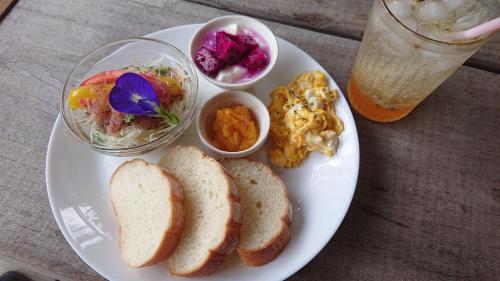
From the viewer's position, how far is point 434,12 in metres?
1.36

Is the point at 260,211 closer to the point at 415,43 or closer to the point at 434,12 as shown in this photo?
the point at 415,43

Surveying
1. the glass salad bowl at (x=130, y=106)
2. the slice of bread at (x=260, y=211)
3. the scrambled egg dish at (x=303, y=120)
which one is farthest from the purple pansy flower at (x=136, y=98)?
the scrambled egg dish at (x=303, y=120)

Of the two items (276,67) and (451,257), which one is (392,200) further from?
(276,67)

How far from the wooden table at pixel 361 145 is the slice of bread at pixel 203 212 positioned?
0.35 m

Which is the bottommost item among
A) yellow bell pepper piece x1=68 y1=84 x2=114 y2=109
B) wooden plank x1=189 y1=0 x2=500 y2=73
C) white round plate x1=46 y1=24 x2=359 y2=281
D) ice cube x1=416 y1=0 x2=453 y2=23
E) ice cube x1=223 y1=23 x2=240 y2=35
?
white round plate x1=46 y1=24 x2=359 y2=281

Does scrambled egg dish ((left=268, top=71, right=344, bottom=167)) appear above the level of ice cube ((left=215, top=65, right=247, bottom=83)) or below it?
below

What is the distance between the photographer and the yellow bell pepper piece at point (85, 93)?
158 centimetres

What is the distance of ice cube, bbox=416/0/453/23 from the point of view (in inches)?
53.4

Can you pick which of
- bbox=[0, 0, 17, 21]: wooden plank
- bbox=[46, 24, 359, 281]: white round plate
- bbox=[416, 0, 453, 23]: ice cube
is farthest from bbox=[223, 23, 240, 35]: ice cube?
bbox=[0, 0, 17, 21]: wooden plank

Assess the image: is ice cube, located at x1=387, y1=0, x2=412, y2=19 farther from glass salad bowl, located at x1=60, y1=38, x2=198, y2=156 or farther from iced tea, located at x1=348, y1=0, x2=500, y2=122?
glass salad bowl, located at x1=60, y1=38, x2=198, y2=156

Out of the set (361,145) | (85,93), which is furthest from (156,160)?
(361,145)

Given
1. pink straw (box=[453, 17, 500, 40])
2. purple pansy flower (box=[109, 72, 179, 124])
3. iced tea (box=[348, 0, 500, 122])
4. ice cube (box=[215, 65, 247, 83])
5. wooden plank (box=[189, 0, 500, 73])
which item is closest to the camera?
pink straw (box=[453, 17, 500, 40])

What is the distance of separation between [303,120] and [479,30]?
68 cm

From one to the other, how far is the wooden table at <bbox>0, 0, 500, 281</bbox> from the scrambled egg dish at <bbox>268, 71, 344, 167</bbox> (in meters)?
0.21
